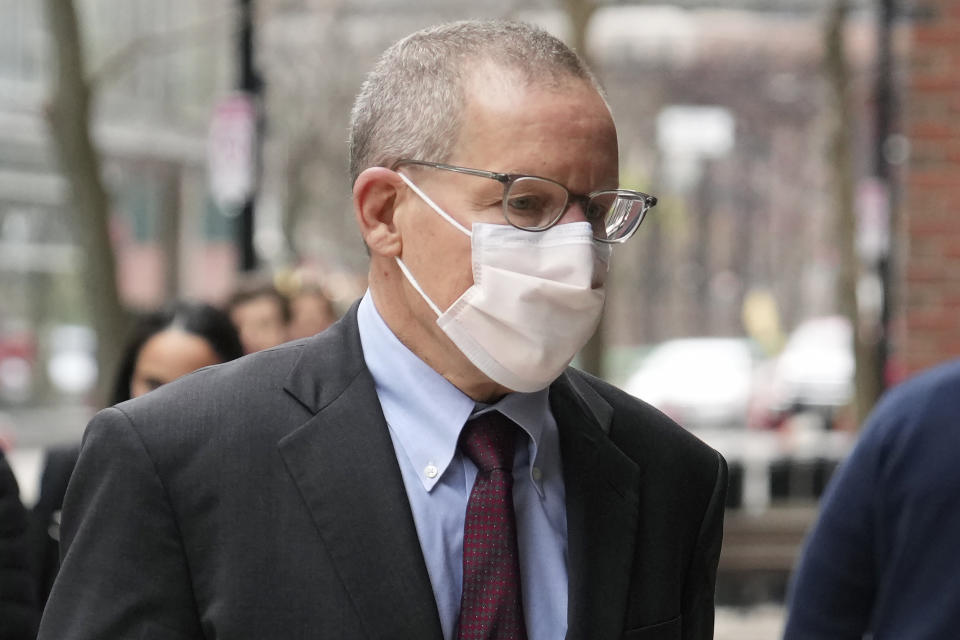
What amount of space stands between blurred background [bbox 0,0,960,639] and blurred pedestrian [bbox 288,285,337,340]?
86cm

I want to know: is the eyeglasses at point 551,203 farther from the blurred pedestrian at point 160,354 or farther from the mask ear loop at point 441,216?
the blurred pedestrian at point 160,354

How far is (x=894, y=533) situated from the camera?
347 cm

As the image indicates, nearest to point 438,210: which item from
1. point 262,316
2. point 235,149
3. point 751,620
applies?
point 262,316

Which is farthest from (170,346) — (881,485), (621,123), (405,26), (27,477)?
(621,123)

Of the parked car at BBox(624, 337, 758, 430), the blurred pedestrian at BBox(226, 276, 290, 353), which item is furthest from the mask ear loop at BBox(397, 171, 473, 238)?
the parked car at BBox(624, 337, 758, 430)

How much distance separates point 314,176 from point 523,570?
30.5 meters

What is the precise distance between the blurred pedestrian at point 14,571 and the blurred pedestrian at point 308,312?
4.35m

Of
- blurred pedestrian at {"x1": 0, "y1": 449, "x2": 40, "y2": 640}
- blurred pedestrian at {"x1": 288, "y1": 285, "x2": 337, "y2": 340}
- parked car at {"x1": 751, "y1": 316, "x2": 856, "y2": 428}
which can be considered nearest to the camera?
blurred pedestrian at {"x1": 0, "y1": 449, "x2": 40, "y2": 640}

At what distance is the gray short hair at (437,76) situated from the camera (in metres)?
2.51

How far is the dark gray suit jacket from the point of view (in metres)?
2.38

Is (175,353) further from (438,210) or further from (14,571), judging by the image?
(438,210)

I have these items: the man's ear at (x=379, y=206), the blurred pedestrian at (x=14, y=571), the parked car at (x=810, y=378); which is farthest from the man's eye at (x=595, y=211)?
the parked car at (x=810, y=378)

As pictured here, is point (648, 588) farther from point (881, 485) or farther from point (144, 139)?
point (144, 139)

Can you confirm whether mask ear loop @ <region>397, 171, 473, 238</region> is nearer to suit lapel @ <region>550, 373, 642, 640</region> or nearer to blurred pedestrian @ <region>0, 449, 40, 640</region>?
suit lapel @ <region>550, 373, 642, 640</region>
